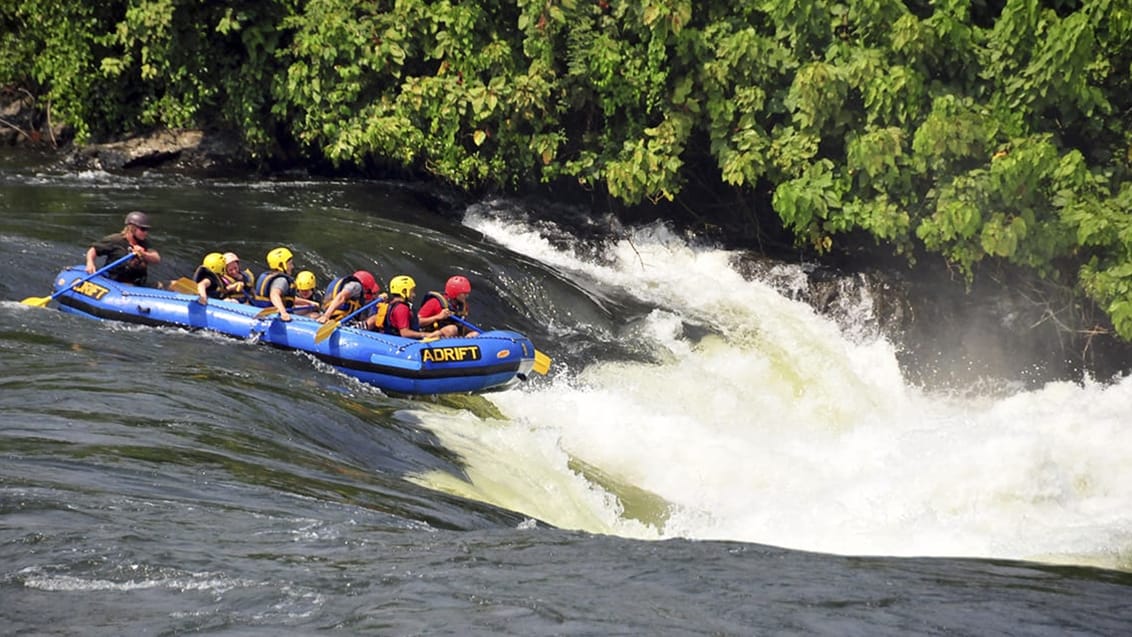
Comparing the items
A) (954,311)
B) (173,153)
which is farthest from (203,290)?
(954,311)

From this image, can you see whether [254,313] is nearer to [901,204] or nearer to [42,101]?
[901,204]

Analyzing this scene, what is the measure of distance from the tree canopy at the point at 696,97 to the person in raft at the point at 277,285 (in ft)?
15.9

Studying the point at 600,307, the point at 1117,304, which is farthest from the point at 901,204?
the point at 600,307

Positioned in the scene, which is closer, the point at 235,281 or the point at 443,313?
the point at 443,313

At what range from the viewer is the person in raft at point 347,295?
1242 cm

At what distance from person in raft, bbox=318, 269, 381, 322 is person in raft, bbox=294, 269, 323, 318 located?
0.12 metres

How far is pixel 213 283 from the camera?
41.8 feet

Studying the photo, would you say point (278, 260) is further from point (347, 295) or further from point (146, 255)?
point (146, 255)

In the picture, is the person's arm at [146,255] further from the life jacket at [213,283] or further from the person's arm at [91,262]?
the life jacket at [213,283]

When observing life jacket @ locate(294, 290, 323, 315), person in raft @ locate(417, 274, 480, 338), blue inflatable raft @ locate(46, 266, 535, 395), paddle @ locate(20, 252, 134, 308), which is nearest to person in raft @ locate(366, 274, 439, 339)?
person in raft @ locate(417, 274, 480, 338)

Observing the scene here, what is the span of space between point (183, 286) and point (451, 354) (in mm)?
2726

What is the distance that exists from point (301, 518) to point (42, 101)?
14.9 meters

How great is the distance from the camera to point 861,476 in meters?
11.1

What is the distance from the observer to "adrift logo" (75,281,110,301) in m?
12.2
